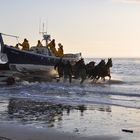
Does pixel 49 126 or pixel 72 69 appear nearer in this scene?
pixel 49 126

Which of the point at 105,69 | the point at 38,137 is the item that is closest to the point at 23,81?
the point at 105,69

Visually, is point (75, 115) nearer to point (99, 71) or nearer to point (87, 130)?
point (87, 130)

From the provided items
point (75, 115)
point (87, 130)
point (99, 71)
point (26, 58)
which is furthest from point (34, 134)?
point (26, 58)

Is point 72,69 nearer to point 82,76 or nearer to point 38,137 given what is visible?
point 82,76

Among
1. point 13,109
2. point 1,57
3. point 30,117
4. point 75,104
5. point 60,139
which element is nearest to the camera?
point 60,139

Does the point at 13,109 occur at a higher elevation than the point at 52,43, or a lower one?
lower

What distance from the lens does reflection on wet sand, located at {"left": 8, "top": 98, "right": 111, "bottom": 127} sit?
45.4 ft

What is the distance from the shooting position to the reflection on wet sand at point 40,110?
13828 millimetres

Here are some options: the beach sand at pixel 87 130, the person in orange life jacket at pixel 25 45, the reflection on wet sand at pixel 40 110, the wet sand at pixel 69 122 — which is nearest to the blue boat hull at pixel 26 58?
the person in orange life jacket at pixel 25 45

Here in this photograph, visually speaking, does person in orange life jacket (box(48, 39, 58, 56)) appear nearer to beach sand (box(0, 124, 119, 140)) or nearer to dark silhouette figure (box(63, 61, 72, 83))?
dark silhouette figure (box(63, 61, 72, 83))

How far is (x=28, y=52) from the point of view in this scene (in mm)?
36844

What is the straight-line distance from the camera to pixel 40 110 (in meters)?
16.0

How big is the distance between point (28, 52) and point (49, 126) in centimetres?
2468

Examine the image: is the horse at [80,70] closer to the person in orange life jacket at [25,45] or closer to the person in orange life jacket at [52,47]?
the person in orange life jacket at [52,47]
